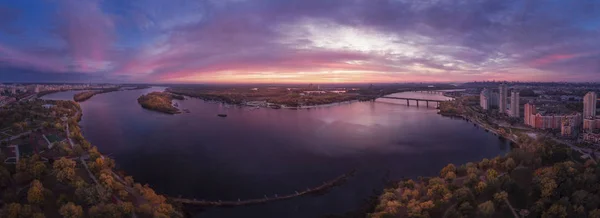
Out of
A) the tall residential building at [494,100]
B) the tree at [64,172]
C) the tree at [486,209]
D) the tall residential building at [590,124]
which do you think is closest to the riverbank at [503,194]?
the tree at [486,209]

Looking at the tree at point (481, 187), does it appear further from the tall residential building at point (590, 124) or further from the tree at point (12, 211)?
the tall residential building at point (590, 124)

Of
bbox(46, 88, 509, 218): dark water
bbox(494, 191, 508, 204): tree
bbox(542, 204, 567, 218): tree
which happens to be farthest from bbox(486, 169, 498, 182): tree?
bbox(46, 88, 509, 218): dark water

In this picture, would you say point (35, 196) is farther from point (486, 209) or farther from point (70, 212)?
point (486, 209)

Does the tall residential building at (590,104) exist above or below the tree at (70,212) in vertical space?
above

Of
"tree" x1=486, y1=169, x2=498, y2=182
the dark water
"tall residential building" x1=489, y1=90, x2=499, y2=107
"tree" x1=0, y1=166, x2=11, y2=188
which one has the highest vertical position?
"tall residential building" x1=489, y1=90, x2=499, y2=107

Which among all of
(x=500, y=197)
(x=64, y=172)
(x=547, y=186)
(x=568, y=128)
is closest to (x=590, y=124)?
(x=568, y=128)

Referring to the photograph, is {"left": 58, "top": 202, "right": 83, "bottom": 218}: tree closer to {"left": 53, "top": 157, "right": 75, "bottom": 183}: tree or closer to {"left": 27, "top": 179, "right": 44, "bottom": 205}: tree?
{"left": 27, "top": 179, "right": 44, "bottom": 205}: tree

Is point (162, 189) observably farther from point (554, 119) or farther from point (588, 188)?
point (554, 119)
